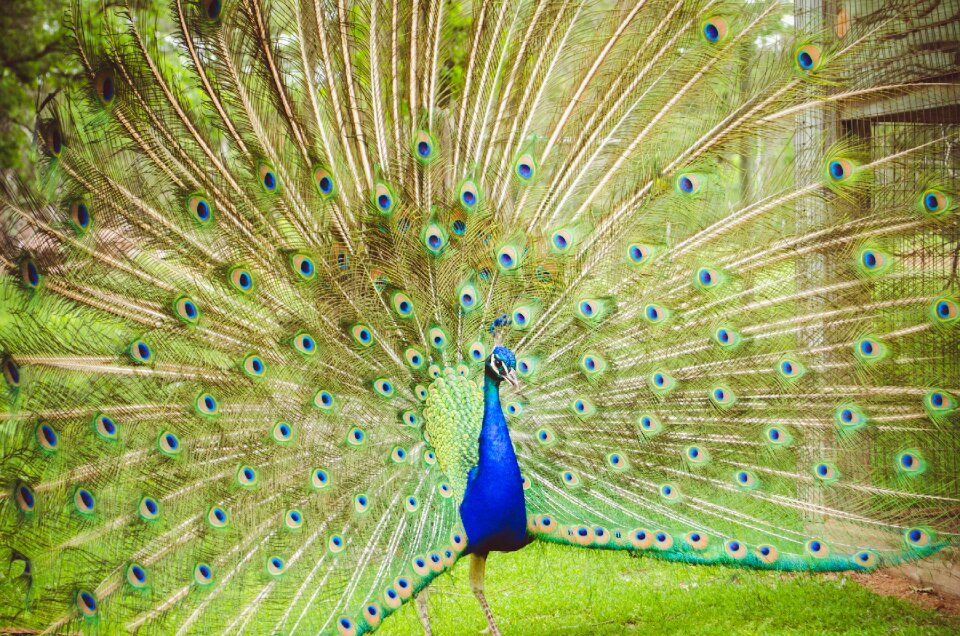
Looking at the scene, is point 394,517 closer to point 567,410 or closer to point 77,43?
point 567,410

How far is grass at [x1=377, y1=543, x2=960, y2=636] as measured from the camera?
13.9 ft

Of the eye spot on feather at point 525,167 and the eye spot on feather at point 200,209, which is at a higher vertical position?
the eye spot on feather at point 525,167

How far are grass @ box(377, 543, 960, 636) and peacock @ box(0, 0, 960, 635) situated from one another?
74cm

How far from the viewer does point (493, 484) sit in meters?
3.48

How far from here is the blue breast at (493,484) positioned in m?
3.48

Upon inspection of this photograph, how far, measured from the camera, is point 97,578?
122 inches

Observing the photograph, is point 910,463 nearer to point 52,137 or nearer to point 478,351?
point 478,351

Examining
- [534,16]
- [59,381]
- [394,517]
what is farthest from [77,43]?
[394,517]

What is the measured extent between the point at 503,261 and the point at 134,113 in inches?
68.5

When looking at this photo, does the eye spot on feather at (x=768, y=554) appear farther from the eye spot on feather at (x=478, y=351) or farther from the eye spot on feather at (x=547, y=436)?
the eye spot on feather at (x=478, y=351)

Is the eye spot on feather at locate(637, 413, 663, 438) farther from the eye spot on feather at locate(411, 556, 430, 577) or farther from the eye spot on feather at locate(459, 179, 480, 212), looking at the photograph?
the eye spot on feather at locate(459, 179, 480, 212)

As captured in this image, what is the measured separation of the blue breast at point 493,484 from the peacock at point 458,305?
17 mm

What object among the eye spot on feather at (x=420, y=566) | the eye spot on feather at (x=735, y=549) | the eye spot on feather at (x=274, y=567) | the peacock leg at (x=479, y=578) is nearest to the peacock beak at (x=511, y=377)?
the eye spot on feather at (x=420, y=566)

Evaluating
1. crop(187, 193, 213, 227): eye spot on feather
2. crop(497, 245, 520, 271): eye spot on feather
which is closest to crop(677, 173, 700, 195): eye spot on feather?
crop(497, 245, 520, 271): eye spot on feather
